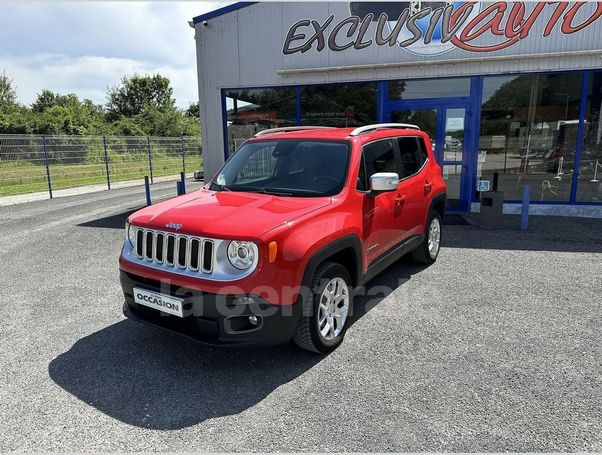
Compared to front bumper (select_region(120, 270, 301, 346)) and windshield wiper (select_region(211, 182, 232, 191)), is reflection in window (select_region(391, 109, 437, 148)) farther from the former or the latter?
front bumper (select_region(120, 270, 301, 346))

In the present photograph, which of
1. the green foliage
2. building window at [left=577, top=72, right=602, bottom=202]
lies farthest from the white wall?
the green foliage

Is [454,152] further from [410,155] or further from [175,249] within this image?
[175,249]

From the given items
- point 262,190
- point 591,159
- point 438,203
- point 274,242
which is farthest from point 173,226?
point 591,159

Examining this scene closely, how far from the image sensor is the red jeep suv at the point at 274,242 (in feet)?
9.66

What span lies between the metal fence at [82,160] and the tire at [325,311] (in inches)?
551

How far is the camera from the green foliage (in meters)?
25.6

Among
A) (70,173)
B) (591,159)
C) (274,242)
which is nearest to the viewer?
(274,242)

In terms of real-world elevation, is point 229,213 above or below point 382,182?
below

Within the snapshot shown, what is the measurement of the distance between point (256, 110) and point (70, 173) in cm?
978

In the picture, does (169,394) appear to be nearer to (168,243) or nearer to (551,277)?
(168,243)

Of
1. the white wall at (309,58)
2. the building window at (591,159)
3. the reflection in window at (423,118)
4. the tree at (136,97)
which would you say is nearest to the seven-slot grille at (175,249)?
the white wall at (309,58)

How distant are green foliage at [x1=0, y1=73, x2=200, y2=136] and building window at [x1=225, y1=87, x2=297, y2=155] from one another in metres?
19.8

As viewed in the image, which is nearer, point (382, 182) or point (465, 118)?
point (382, 182)

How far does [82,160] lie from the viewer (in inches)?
651
